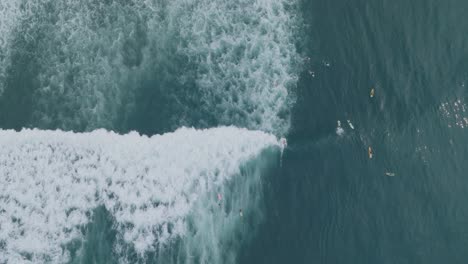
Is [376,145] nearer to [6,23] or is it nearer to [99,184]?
[99,184]

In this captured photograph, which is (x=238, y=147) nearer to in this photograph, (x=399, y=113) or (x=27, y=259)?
(x=399, y=113)

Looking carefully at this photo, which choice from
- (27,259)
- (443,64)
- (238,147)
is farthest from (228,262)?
(443,64)

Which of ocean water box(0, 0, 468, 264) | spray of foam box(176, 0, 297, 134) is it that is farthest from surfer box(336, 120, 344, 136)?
spray of foam box(176, 0, 297, 134)

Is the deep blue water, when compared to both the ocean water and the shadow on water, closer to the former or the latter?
the ocean water

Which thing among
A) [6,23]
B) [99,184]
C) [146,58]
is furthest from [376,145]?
[6,23]

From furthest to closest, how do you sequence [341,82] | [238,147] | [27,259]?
[341,82] → [238,147] → [27,259]
